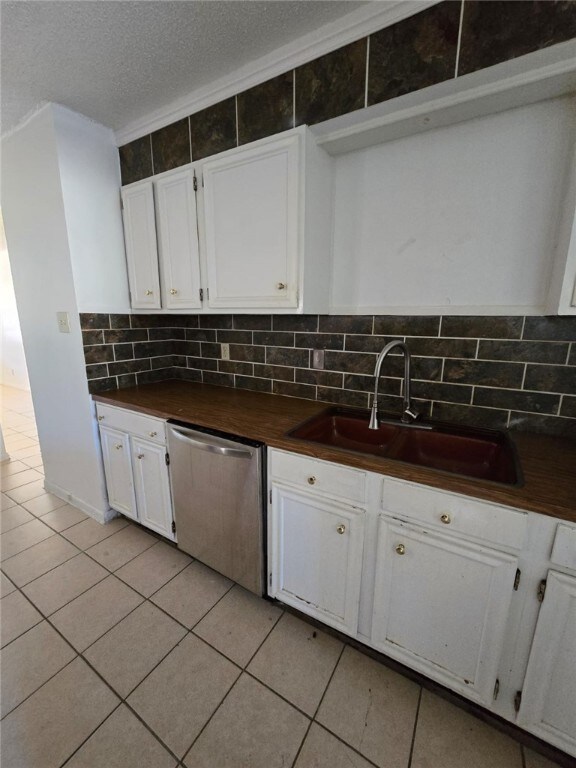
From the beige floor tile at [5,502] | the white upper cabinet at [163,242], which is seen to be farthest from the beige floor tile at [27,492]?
the white upper cabinet at [163,242]

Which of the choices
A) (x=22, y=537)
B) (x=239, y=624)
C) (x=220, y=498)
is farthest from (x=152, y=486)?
(x=22, y=537)

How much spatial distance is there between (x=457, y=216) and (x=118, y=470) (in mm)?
2258

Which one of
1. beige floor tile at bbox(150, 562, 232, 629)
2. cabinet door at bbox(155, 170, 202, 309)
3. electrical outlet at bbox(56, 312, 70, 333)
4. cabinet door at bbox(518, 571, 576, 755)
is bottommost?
beige floor tile at bbox(150, 562, 232, 629)

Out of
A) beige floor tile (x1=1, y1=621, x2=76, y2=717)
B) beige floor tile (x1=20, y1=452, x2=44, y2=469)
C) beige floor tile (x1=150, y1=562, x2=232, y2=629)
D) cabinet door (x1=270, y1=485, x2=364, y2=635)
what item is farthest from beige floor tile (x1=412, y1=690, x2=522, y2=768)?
beige floor tile (x1=20, y1=452, x2=44, y2=469)

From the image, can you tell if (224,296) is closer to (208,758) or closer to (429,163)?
(429,163)

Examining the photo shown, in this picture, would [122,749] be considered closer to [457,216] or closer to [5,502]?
[5,502]

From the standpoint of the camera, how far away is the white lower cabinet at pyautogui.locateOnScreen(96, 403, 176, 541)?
1697 mm

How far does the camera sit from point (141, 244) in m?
1.91

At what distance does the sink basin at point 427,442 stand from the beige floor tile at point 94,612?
47.0 inches

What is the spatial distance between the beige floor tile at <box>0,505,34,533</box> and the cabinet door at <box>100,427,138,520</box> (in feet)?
2.21

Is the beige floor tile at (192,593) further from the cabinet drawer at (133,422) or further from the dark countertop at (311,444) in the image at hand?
the dark countertop at (311,444)

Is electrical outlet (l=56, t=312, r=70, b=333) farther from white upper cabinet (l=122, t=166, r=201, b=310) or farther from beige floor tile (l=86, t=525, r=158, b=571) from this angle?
beige floor tile (l=86, t=525, r=158, b=571)

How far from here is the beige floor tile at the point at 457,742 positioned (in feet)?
3.20

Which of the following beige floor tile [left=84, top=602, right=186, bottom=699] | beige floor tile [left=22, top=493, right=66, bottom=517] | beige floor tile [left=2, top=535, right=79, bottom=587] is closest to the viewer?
beige floor tile [left=84, top=602, right=186, bottom=699]
